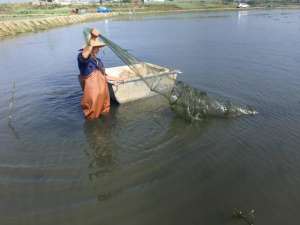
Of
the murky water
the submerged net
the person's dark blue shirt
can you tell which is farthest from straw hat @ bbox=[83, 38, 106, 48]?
the murky water

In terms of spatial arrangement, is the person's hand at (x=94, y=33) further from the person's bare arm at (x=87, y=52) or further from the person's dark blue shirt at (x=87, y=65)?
the person's dark blue shirt at (x=87, y=65)

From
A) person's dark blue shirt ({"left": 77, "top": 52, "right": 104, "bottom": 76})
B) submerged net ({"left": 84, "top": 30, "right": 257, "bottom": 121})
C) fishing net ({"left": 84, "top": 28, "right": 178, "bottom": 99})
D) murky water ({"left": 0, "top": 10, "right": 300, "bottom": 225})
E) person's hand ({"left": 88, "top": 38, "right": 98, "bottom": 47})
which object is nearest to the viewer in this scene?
murky water ({"left": 0, "top": 10, "right": 300, "bottom": 225})

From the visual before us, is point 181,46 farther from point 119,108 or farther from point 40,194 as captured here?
point 40,194

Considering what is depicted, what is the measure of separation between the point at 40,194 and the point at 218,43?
20730mm

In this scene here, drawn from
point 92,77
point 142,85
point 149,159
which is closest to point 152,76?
point 142,85

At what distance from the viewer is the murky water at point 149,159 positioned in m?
6.03

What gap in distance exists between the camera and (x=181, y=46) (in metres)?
23.9

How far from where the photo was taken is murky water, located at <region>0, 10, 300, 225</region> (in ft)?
19.8

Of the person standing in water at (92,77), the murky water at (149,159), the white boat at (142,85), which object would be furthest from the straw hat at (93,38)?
the murky water at (149,159)

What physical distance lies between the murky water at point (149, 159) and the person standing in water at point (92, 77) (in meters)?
0.59

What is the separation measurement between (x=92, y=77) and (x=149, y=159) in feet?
Result: 10.0

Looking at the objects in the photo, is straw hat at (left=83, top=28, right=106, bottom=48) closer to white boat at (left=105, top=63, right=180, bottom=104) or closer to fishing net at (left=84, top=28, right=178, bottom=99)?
fishing net at (left=84, top=28, right=178, bottom=99)

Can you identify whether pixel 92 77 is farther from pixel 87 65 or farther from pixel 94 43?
pixel 94 43

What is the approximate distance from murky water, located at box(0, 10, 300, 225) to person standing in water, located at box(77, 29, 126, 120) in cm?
59
